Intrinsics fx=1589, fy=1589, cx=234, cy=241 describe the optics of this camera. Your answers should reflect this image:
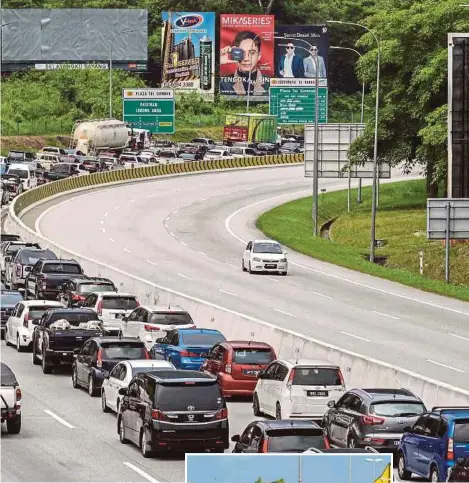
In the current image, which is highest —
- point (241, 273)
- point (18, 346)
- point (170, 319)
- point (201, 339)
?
point (201, 339)

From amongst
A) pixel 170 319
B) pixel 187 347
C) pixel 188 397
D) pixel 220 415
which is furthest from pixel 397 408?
pixel 170 319

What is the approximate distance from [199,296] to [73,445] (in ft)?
86.5

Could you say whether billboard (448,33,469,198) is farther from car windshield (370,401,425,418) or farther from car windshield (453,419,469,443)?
car windshield (453,419,469,443)

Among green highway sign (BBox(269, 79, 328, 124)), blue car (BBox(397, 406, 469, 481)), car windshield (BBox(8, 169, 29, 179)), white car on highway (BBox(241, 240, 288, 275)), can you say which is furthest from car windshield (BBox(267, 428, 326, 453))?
green highway sign (BBox(269, 79, 328, 124))

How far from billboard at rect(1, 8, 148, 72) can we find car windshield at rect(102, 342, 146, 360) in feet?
372

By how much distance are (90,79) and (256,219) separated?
2641 inches

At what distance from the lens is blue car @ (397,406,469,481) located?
947 inches

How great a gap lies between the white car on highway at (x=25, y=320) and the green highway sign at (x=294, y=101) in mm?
74472

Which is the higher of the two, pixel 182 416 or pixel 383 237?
pixel 182 416

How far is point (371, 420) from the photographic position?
26.9m

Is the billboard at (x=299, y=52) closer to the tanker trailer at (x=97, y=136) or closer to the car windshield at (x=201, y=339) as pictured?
the tanker trailer at (x=97, y=136)

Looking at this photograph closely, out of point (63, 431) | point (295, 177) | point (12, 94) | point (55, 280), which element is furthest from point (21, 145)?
point (63, 431)

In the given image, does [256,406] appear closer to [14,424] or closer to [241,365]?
[241,365]

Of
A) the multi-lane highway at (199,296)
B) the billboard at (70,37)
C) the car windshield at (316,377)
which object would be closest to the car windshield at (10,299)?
the multi-lane highway at (199,296)
